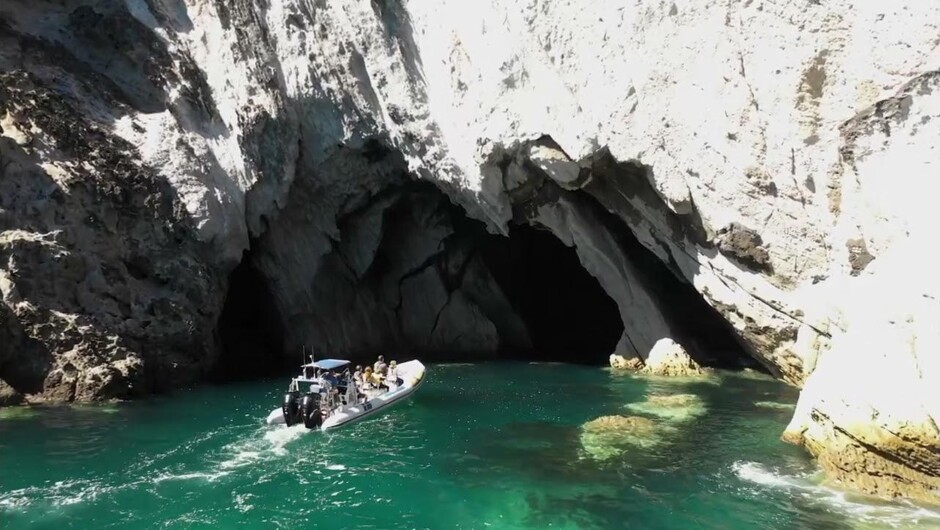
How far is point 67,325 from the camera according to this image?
72.0 feet

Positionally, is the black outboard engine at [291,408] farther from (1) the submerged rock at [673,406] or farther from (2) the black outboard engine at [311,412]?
(1) the submerged rock at [673,406]

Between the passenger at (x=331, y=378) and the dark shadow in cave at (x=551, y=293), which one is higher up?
the dark shadow in cave at (x=551, y=293)

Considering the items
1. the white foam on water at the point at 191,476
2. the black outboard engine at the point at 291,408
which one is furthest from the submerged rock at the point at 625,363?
the white foam on water at the point at 191,476

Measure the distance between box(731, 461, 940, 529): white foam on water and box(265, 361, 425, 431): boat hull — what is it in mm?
9892

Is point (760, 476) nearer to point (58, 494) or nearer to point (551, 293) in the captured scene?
point (58, 494)

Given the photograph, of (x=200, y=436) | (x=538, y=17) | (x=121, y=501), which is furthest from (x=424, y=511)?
(x=538, y=17)

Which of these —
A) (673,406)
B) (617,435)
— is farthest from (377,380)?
(673,406)

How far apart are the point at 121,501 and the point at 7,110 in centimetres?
1663

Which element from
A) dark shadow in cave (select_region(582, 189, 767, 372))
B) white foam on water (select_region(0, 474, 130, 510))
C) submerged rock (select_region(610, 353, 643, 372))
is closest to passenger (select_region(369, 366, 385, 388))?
white foam on water (select_region(0, 474, 130, 510))

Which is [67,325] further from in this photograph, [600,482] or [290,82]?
[600,482]

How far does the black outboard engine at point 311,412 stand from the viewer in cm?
1761

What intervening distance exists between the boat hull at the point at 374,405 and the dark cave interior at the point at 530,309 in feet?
26.5

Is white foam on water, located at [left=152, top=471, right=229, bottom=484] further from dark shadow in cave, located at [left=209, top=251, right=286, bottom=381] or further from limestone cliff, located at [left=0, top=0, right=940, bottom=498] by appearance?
dark shadow in cave, located at [left=209, top=251, right=286, bottom=381]

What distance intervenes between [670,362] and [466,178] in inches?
400
